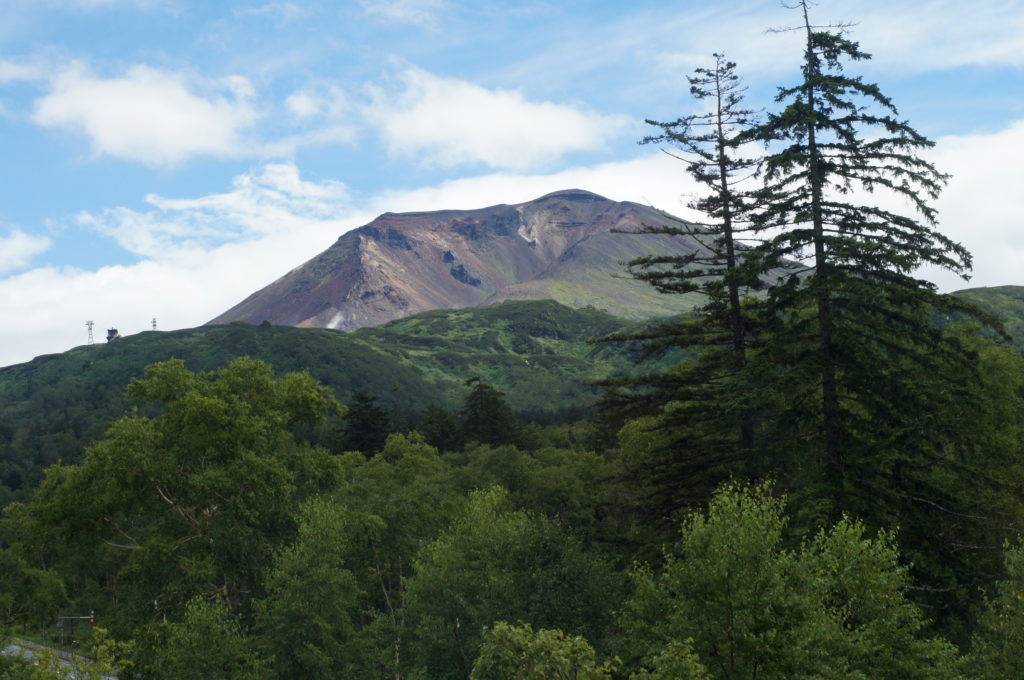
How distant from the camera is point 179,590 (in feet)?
118

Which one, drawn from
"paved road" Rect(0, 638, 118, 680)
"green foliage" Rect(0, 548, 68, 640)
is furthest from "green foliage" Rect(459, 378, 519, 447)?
"paved road" Rect(0, 638, 118, 680)

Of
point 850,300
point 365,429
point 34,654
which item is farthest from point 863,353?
point 365,429

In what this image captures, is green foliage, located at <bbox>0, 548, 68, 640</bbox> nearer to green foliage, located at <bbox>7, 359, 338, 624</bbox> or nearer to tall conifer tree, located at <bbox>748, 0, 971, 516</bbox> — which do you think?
green foliage, located at <bbox>7, 359, 338, 624</bbox>

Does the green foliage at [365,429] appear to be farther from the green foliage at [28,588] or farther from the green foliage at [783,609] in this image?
the green foliage at [783,609]

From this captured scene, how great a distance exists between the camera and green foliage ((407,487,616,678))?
3225 cm

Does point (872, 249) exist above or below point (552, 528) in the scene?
above

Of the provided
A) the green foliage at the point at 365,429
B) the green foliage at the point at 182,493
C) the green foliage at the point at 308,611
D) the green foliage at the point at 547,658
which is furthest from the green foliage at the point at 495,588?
the green foliage at the point at 365,429

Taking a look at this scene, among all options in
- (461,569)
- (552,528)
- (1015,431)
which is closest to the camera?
(552,528)

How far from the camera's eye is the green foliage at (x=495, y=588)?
32.2 m

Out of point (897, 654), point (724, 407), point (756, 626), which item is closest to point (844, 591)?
point (897, 654)

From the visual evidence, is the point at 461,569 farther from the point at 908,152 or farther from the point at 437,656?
the point at 908,152

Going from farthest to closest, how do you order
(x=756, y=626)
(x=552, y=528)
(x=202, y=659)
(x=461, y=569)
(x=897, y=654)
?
(x=461, y=569)
(x=552, y=528)
(x=202, y=659)
(x=897, y=654)
(x=756, y=626)

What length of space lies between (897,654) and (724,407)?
9.13m

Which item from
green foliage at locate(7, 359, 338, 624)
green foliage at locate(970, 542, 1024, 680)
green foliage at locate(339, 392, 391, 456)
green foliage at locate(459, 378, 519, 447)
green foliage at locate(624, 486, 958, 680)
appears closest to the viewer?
green foliage at locate(624, 486, 958, 680)
